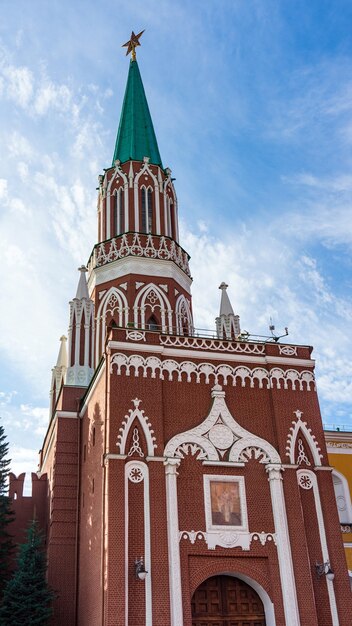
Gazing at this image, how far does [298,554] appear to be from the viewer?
2167cm

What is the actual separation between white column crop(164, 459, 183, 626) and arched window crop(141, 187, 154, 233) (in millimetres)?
12667

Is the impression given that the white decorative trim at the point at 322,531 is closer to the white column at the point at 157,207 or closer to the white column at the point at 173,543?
the white column at the point at 173,543

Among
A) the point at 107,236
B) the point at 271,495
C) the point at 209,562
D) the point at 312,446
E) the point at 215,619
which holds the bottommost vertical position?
the point at 215,619

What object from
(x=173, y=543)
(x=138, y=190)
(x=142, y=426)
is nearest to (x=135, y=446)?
(x=142, y=426)

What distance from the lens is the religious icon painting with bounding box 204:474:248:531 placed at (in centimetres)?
2158

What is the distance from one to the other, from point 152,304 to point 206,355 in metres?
5.98

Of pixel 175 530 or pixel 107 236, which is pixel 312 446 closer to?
pixel 175 530

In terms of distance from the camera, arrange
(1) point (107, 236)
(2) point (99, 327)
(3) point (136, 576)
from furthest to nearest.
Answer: (1) point (107, 236), (2) point (99, 327), (3) point (136, 576)

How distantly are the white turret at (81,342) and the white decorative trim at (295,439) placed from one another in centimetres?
874

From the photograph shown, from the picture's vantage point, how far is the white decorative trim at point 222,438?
73.3 ft

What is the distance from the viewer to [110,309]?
2961 cm

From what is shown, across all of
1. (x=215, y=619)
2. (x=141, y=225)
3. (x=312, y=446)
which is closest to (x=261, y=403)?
(x=312, y=446)

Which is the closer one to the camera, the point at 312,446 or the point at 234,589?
the point at 234,589

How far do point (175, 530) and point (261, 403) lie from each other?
5.45m
